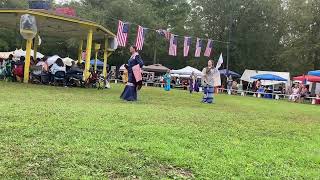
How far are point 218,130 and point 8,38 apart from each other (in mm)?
44775

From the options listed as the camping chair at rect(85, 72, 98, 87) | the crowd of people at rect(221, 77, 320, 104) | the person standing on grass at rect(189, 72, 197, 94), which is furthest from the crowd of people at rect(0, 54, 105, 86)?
the crowd of people at rect(221, 77, 320, 104)

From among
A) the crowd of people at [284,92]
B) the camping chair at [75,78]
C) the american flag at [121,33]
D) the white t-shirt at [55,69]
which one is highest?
the american flag at [121,33]

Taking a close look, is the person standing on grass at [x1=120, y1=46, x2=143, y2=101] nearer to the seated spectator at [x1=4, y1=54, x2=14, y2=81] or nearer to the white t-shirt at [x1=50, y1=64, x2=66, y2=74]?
the white t-shirt at [x1=50, y1=64, x2=66, y2=74]

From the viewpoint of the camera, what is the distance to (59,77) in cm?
1852

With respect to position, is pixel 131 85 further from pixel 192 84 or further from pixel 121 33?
pixel 192 84

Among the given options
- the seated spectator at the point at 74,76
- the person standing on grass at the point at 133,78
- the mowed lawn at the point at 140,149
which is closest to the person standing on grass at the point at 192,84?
the seated spectator at the point at 74,76

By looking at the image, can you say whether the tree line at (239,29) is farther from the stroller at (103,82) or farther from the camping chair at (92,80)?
the camping chair at (92,80)

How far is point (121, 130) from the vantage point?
648 cm

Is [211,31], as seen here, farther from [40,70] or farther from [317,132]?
[317,132]

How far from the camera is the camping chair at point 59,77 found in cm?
1847

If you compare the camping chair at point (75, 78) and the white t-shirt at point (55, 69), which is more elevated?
the white t-shirt at point (55, 69)

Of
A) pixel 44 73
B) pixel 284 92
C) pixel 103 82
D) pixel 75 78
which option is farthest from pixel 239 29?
pixel 44 73

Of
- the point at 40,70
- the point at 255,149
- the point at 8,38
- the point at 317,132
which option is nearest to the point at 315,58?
the point at 8,38

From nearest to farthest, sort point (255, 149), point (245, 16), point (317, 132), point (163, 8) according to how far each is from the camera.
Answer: point (255, 149), point (317, 132), point (245, 16), point (163, 8)
